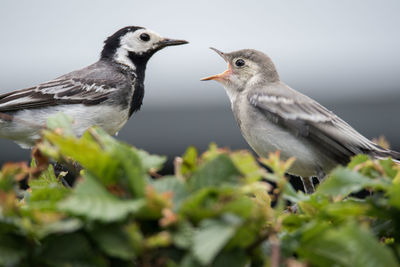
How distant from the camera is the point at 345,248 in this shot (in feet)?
3.67

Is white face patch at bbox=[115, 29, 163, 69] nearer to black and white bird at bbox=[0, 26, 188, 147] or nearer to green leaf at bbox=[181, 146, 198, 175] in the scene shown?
black and white bird at bbox=[0, 26, 188, 147]

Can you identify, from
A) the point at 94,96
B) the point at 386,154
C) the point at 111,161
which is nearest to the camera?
the point at 111,161

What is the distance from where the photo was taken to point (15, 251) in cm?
112

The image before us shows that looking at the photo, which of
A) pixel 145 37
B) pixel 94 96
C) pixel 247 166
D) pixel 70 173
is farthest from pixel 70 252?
pixel 145 37

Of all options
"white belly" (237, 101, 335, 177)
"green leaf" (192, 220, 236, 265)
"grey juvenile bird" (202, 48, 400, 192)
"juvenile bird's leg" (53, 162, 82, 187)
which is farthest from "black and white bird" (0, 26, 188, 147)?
"green leaf" (192, 220, 236, 265)

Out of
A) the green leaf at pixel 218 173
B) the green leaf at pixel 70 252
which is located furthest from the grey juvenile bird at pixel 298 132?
the green leaf at pixel 70 252

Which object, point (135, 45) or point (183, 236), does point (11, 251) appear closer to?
point (183, 236)

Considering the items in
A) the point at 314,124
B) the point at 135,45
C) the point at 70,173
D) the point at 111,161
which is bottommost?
the point at 70,173

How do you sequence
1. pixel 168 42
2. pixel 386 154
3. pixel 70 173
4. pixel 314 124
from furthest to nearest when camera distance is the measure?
pixel 168 42
pixel 314 124
pixel 70 173
pixel 386 154

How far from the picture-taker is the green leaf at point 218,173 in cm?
120

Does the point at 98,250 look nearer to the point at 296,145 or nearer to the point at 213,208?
the point at 213,208

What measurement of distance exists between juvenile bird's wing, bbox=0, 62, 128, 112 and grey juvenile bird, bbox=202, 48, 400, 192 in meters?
1.55

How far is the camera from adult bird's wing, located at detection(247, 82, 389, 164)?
3.71 m

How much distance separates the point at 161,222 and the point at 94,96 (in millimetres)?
4137
